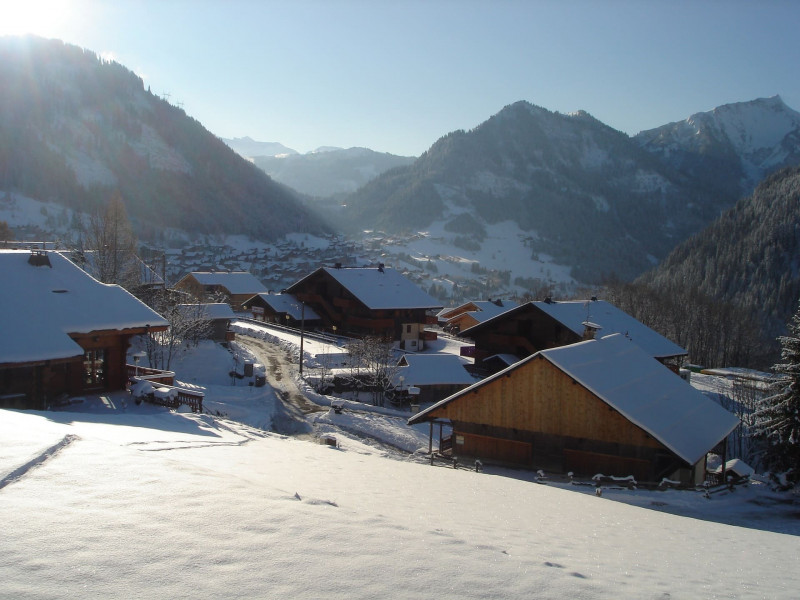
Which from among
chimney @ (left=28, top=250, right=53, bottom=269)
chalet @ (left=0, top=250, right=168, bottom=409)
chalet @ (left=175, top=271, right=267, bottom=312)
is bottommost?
chalet @ (left=0, top=250, right=168, bottom=409)

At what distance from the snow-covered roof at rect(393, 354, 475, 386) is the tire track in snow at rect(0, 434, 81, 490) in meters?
31.4

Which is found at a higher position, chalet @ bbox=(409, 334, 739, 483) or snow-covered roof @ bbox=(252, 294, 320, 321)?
snow-covered roof @ bbox=(252, 294, 320, 321)

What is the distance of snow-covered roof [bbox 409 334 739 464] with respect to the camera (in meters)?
19.7

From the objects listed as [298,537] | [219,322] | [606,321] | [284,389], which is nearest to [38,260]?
[284,389]

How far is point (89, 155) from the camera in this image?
18112 centimetres

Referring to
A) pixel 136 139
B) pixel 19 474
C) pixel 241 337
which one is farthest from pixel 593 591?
pixel 136 139

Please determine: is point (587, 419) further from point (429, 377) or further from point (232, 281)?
point (232, 281)

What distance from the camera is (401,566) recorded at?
5047 millimetres

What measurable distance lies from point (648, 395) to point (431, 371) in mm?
20425

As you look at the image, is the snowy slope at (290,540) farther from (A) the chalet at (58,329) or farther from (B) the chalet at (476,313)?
(B) the chalet at (476,313)

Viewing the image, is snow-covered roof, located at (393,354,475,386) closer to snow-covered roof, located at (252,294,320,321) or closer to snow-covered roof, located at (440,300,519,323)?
snow-covered roof, located at (252,294,320,321)

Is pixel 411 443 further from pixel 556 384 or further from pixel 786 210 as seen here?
pixel 786 210

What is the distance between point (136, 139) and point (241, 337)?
16509 centimetres

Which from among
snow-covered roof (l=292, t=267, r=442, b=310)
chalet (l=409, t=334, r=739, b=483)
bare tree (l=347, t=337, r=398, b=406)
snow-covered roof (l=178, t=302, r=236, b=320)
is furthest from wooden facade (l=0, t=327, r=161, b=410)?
snow-covered roof (l=292, t=267, r=442, b=310)
